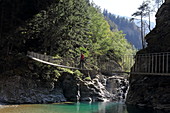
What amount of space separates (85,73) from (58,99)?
502 centimetres

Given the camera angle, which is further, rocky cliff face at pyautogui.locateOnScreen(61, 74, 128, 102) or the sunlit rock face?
rocky cliff face at pyautogui.locateOnScreen(61, 74, 128, 102)

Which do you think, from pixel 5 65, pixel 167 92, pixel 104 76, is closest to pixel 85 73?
pixel 104 76

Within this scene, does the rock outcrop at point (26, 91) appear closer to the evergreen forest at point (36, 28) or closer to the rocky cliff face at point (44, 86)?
the rocky cliff face at point (44, 86)

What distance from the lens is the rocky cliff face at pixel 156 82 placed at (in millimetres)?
11688

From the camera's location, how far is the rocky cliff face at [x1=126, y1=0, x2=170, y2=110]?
11.7 meters

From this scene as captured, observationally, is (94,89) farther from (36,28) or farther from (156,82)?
(156,82)

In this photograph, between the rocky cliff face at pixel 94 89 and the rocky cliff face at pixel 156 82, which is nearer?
the rocky cliff face at pixel 156 82

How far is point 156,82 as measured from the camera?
41.1ft

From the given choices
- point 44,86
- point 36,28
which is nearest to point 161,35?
point 36,28

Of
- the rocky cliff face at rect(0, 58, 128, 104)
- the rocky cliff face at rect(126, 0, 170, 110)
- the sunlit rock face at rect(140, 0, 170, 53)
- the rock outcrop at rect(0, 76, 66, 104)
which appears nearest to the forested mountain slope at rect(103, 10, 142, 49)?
the rocky cliff face at rect(0, 58, 128, 104)

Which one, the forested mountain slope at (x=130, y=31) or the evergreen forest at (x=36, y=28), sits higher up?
the forested mountain slope at (x=130, y=31)

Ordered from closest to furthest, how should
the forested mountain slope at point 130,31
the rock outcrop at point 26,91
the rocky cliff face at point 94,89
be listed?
the rock outcrop at point 26,91 < the rocky cliff face at point 94,89 < the forested mountain slope at point 130,31

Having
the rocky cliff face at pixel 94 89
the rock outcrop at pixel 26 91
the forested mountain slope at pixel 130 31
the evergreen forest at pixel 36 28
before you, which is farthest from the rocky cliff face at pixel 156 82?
the forested mountain slope at pixel 130 31

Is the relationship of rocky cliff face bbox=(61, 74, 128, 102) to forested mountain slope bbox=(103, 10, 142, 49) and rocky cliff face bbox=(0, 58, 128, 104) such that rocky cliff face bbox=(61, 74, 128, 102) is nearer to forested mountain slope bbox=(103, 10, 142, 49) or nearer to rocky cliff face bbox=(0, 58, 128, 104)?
rocky cliff face bbox=(0, 58, 128, 104)
